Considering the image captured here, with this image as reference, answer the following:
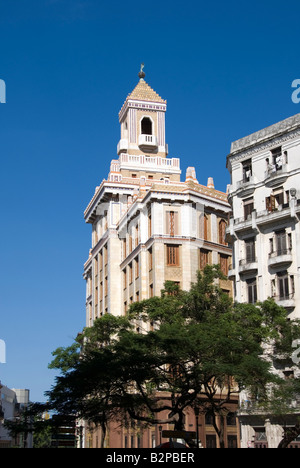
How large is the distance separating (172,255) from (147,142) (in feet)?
80.6

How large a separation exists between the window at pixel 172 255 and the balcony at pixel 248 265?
14141 millimetres

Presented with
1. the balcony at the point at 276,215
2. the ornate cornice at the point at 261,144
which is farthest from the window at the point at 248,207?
the ornate cornice at the point at 261,144

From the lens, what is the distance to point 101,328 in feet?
178

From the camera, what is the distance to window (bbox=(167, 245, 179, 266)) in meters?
70.0

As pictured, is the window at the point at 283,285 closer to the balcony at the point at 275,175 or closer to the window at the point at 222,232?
the balcony at the point at 275,175

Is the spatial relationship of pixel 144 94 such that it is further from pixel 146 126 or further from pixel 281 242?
pixel 281 242

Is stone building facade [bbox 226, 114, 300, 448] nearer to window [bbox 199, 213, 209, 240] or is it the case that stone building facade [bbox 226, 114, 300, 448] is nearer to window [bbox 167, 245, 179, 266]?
window [bbox 167, 245, 179, 266]

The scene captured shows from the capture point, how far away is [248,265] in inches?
2183

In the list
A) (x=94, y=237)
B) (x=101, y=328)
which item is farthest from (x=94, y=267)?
(x=101, y=328)

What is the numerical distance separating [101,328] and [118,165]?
36409 millimetres

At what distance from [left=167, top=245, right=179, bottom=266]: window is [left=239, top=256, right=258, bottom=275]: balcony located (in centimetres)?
1414

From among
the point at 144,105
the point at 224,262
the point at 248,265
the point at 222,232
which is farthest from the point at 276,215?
the point at 144,105

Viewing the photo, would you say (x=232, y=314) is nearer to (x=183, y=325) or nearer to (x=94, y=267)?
(x=183, y=325)
